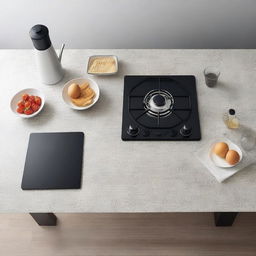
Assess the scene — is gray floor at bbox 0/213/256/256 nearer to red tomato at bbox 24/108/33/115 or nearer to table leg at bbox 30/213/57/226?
table leg at bbox 30/213/57/226

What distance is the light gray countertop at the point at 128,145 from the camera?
1.08 m

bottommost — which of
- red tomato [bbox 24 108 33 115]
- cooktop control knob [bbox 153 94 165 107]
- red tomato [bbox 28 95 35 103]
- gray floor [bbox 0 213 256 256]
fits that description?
gray floor [bbox 0 213 256 256]

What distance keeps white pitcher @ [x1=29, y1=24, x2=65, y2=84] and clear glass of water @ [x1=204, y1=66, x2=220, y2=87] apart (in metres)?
0.66

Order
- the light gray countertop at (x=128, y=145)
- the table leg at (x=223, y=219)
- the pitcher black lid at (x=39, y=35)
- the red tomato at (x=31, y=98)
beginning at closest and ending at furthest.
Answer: the light gray countertop at (x=128, y=145), the pitcher black lid at (x=39, y=35), the red tomato at (x=31, y=98), the table leg at (x=223, y=219)

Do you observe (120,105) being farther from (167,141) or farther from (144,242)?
(144,242)

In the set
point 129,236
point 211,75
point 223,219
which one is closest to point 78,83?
point 211,75

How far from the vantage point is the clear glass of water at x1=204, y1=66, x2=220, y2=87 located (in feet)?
4.33

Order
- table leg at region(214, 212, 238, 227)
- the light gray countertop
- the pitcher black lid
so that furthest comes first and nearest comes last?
table leg at region(214, 212, 238, 227)
the pitcher black lid
the light gray countertop

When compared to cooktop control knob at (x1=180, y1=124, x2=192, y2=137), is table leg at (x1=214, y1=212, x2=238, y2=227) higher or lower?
lower

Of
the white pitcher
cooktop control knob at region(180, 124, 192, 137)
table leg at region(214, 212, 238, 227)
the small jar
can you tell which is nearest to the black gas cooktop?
cooktop control knob at region(180, 124, 192, 137)

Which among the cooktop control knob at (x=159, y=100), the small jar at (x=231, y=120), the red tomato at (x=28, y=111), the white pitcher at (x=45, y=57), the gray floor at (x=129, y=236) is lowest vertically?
the gray floor at (x=129, y=236)

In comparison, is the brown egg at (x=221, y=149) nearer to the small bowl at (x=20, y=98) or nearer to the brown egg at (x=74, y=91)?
the brown egg at (x=74, y=91)

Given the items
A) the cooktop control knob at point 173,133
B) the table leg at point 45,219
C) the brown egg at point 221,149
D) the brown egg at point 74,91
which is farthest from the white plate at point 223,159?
the table leg at point 45,219

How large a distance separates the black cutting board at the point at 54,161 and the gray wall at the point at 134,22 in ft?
2.41
